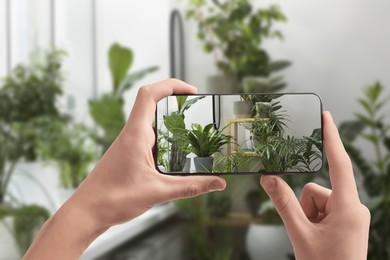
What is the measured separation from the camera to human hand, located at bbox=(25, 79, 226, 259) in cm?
34

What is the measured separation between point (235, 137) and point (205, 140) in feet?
0.07

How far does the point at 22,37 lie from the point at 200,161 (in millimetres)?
1252

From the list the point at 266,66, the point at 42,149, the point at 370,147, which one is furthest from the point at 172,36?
the point at 370,147

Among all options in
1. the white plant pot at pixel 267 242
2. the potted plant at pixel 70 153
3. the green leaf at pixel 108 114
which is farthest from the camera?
the white plant pot at pixel 267 242

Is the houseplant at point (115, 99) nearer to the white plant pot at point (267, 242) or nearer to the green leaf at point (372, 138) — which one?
the white plant pot at point (267, 242)

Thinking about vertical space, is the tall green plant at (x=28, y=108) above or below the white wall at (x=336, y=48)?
below

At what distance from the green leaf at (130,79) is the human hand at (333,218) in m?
1.39

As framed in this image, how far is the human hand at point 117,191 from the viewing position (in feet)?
1.12

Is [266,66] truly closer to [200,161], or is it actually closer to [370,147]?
[370,147]

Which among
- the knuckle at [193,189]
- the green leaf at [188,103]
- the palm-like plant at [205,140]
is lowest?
the knuckle at [193,189]

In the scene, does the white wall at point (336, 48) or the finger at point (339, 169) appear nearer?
the finger at point (339, 169)

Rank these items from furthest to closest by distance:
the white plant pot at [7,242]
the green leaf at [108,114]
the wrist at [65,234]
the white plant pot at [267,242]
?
the white plant pot at [267,242], the green leaf at [108,114], the white plant pot at [7,242], the wrist at [65,234]

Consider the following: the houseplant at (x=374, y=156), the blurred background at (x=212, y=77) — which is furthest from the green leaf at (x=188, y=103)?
the houseplant at (x=374, y=156)

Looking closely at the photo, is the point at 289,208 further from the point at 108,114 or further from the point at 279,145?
the point at 108,114
